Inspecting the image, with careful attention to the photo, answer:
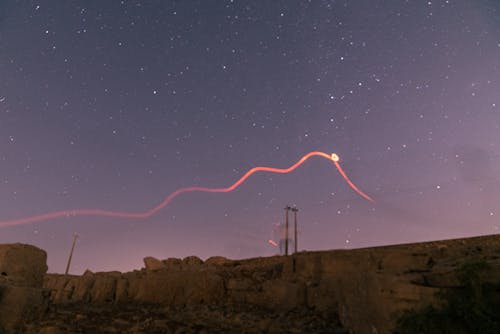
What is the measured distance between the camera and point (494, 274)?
20.0 ft

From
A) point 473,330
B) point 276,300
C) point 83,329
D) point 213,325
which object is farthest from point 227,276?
point 473,330

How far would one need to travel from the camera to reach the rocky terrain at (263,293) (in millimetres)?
7152

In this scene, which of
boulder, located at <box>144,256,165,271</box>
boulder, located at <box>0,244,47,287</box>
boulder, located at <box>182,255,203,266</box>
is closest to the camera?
boulder, located at <box>0,244,47,287</box>

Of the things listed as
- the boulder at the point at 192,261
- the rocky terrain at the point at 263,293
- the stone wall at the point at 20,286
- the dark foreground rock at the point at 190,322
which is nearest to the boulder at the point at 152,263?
the boulder at the point at 192,261

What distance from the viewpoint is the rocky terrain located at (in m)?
7.15

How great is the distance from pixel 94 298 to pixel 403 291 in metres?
16.9

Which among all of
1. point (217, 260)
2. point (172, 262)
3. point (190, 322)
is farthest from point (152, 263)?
point (190, 322)

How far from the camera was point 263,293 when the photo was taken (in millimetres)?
13648

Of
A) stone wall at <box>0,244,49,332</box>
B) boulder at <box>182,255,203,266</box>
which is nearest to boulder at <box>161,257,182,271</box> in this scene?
boulder at <box>182,255,203,266</box>

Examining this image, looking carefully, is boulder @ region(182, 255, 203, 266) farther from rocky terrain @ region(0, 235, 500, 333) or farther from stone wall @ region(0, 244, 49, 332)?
stone wall @ region(0, 244, 49, 332)

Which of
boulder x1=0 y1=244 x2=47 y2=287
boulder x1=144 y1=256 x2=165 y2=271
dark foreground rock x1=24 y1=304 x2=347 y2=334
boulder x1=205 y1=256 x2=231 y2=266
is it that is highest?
boulder x1=205 y1=256 x2=231 y2=266

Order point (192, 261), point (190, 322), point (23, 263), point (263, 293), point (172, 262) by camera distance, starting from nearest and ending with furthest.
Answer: point (190, 322)
point (23, 263)
point (263, 293)
point (192, 261)
point (172, 262)

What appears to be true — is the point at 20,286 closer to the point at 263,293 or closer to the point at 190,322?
the point at 190,322

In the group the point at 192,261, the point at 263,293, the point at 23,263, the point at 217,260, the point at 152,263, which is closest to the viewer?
the point at 23,263
